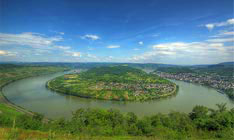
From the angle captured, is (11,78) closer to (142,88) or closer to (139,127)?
(142,88)

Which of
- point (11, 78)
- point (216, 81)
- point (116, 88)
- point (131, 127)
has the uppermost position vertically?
point (131, 127)

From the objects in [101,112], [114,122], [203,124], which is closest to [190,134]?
[203,124]

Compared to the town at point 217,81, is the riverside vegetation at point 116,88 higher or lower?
lower

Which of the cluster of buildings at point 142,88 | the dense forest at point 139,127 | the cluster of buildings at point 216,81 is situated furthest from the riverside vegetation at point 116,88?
the cluster of buildings at point 216,81

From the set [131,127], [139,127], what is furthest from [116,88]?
[131,127]

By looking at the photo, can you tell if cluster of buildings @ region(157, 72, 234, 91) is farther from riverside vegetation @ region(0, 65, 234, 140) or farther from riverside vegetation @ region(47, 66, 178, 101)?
riverside vegetation @ region(0, 65, 234, 140)

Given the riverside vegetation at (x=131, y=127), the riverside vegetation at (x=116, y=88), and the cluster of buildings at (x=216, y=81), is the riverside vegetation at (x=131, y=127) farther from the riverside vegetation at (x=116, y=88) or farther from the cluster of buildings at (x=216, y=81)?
the cluster of buildings at (x=216, y=81)

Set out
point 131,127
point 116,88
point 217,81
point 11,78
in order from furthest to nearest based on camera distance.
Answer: point 217,81 → point 11,78 → point 116,88 → point 131,127

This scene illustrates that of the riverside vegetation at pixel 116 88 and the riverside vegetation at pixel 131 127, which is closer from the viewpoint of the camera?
the riverside vegetation at pixel 131 127

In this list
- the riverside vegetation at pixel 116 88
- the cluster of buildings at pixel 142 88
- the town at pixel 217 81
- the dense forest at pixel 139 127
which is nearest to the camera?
the dense forest at pixel 139 127

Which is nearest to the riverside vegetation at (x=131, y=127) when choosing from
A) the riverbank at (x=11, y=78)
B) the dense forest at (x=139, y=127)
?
the dense forest at (x=139, y=127)

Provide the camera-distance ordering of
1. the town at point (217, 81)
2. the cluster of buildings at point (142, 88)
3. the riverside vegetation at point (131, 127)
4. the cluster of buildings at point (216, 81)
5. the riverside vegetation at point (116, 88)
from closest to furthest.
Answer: the riverside vegetation at point (131, 127) < the riverside vegetation at point (116, 88) < the cluster of buildings at point (142, 88) < the town at point (217, 81) < the cluster of buildings at point (216, 81)

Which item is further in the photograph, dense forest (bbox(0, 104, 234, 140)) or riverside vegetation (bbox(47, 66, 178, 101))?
riverside vegetation (bbox(47, 66, 178, 101))

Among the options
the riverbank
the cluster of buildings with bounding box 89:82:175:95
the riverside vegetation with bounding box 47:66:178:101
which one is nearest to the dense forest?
the riverbank
